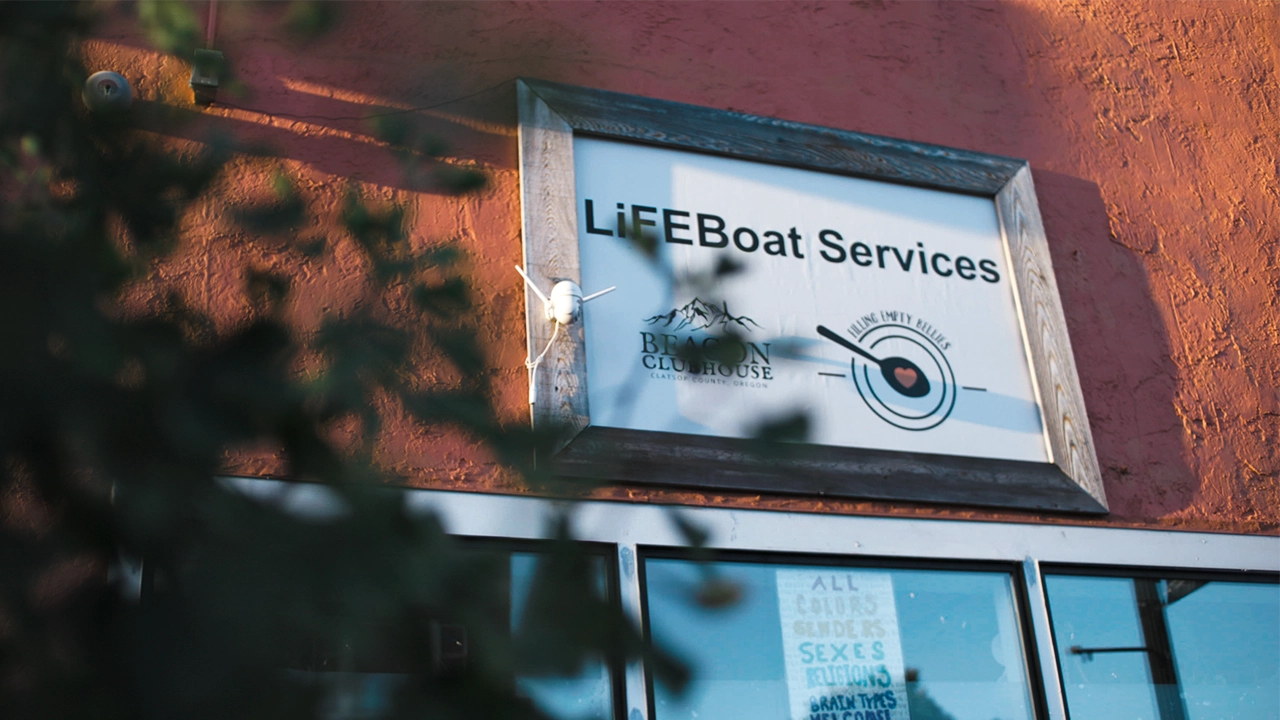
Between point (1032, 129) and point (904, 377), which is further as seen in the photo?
point (1032, 129)

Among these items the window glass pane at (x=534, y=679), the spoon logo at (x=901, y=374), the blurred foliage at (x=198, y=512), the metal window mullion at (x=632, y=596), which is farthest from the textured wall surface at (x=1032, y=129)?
the window glass pane at (x=534, y=679)

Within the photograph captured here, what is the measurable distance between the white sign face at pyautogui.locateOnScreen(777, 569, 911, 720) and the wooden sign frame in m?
0.26

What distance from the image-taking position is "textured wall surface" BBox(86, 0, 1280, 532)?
3.40 meters

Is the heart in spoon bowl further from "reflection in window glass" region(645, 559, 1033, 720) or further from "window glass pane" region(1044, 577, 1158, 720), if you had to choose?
"window glass pane" region(1044, 577, 1158, 720)

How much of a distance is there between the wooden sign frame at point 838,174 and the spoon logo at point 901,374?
5.6 inches

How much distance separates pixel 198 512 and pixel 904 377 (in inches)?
120

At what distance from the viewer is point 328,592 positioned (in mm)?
876

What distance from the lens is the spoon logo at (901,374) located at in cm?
368

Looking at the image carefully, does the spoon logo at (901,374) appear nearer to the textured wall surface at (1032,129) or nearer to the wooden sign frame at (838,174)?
the wooden sign frame at (838,174)

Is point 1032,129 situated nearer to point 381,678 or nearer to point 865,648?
point 865,648

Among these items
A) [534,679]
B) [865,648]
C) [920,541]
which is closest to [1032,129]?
[920,541]

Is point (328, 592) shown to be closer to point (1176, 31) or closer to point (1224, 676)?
point (1224, 676)

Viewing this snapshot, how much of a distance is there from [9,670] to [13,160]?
525 mm

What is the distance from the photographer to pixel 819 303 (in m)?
3.78
